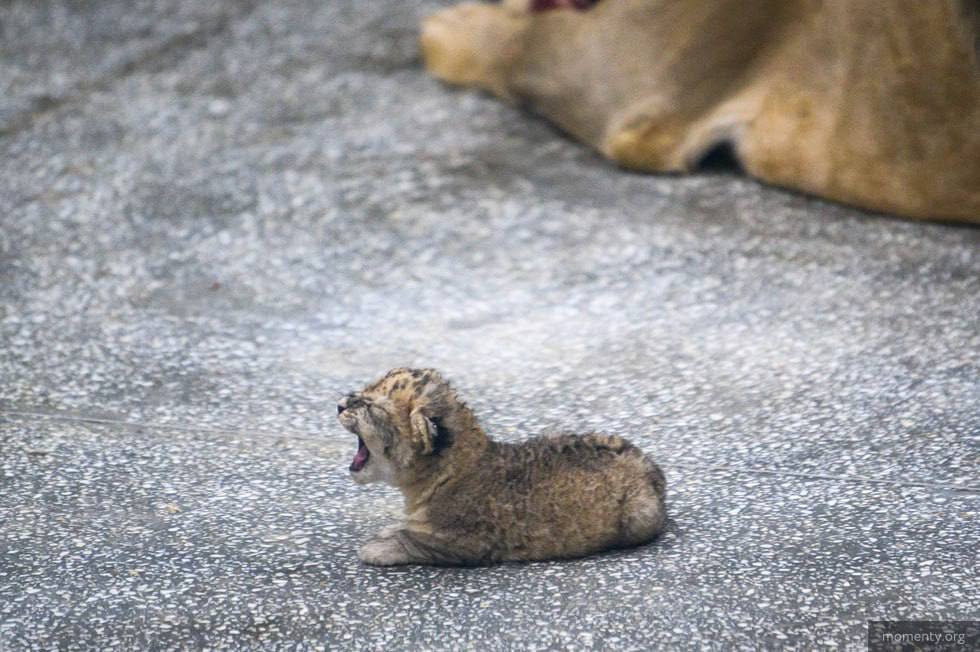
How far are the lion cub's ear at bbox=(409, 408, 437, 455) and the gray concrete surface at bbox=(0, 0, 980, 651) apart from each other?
35 cm

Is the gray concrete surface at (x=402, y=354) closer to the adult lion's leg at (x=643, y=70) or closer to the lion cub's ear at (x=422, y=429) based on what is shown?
the adult lion's leg at (x=643, y=70)

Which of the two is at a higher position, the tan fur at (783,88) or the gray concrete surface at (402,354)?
the tan fur at (783,88)

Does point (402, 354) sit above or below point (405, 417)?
below

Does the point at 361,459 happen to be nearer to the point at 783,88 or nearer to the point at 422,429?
the point at 422,429

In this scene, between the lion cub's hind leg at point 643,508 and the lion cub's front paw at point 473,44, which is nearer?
the lion cub's hind leg at point 643,508

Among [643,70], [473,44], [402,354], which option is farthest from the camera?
[473,44]

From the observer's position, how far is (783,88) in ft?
20.8

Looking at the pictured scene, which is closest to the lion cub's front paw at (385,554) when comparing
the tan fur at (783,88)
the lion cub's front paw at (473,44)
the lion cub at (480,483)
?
the lion cub at (480,483)

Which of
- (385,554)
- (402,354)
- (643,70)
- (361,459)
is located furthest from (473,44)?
(385,554)

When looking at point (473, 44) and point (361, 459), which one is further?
point (473, 44)

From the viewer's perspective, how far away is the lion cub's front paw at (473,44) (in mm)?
7516

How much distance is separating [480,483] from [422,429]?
0.70 feet

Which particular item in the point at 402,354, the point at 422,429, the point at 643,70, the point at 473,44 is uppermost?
the point at 422,429

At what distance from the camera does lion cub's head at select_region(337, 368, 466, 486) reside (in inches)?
142
